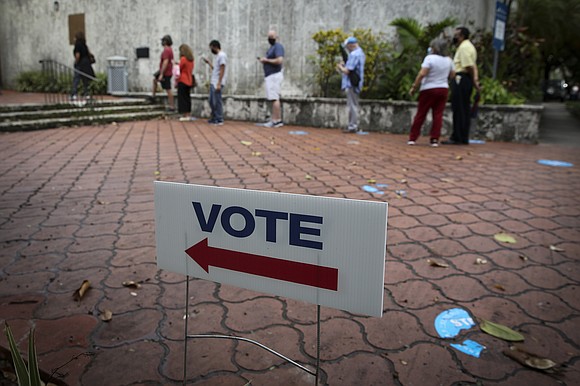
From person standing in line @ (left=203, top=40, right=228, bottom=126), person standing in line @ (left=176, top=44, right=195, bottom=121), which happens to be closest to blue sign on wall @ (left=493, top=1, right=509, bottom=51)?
person standing in line @ (left=203, top=40, right=228, bottom=126)

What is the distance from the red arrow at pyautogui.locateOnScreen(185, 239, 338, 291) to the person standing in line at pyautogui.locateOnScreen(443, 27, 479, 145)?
Result: 763 centimetres

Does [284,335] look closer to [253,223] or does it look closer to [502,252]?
[253,223]

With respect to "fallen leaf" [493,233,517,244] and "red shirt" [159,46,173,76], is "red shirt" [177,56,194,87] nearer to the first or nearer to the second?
"red shirt" [159,46,173,76]

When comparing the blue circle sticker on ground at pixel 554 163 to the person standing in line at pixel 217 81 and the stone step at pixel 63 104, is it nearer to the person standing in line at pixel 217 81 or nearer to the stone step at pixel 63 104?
the person standing in line at pixel 217 81

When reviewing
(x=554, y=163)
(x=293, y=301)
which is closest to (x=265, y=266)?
(x=293, y=301)

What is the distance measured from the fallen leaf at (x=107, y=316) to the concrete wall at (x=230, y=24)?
10.8 m

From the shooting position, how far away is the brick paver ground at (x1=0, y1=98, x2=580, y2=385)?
206cm

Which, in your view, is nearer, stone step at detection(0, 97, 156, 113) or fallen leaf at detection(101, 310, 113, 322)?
fallen leaf at detection(101, 310, 113, 322)

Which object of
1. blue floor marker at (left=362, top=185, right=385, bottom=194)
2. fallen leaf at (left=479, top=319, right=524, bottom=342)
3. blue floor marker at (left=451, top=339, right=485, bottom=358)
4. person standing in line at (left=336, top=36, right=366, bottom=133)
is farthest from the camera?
person standing in line at (left=336, top=36, right=366, bottom=133)

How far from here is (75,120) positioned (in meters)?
10.7

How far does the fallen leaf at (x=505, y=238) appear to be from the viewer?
3588 millimetres

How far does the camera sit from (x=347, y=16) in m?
12.0

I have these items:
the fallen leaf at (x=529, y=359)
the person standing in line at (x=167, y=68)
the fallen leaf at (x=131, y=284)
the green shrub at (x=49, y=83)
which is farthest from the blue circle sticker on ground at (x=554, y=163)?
the green shrub at (x=49, y=83)

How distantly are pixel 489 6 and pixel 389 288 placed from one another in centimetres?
1231
